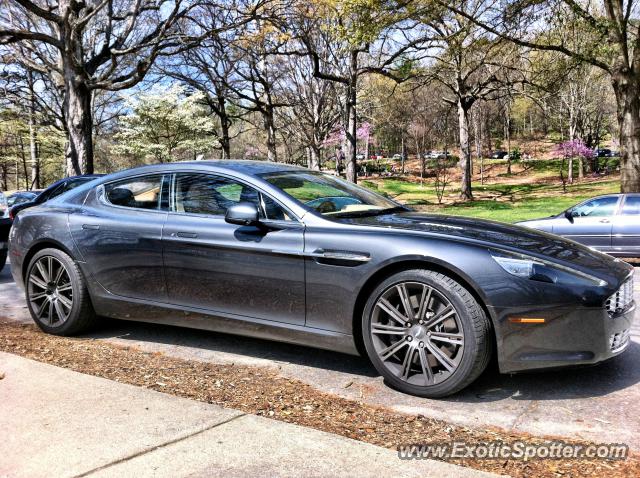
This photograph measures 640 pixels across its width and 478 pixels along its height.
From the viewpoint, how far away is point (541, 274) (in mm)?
3201

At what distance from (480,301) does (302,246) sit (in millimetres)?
1205

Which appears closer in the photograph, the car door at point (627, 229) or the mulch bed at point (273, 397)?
the mulch bed at point (273, 397)

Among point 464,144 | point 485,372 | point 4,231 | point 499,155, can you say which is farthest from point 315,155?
point 499,155

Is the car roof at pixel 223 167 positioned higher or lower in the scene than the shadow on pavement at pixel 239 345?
higher

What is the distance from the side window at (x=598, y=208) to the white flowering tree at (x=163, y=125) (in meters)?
30.4

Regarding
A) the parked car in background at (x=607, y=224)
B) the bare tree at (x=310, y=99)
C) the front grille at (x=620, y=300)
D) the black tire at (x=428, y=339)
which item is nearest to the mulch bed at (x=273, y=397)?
the black tire at (x=428, y=339)

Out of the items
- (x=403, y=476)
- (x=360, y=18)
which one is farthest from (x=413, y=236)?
(x=360, y=18)

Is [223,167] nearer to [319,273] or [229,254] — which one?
[229,254]

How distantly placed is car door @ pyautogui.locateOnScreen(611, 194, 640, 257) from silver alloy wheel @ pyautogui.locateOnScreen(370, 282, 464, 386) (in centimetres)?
751

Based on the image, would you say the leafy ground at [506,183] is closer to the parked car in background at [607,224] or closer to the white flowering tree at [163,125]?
the white flowering tree at [163,125]

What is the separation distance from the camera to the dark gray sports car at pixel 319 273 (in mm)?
3203

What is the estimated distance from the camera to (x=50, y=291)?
483 cm

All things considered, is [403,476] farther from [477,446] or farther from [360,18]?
[360,18]

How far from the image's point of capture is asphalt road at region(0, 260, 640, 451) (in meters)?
3.04
